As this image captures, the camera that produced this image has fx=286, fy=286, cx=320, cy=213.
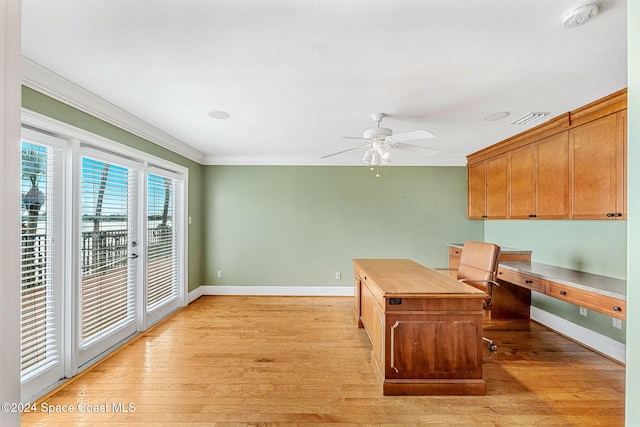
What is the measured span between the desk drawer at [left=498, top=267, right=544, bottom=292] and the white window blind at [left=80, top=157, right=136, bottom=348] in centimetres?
426

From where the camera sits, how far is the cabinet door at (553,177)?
295 cm

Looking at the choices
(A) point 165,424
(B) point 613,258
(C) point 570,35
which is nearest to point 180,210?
(A) point 165,424

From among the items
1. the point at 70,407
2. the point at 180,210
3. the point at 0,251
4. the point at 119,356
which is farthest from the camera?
the point at 180,210

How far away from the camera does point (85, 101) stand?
2.38 m

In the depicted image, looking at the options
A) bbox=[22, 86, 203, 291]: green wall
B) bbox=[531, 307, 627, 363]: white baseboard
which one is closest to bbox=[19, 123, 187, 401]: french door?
bbox=[22, 86, 203, 291]: green wall

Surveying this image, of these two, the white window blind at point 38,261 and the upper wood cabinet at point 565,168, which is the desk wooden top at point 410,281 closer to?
the upper wood cabinet at point 565,168

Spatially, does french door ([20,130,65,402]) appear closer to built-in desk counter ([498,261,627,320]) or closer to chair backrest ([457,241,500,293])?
chair backrest ([457,241,500,293])

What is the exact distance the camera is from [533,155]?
11.1 feet

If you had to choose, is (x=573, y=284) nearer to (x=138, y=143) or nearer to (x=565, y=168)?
(x=565, y=168)

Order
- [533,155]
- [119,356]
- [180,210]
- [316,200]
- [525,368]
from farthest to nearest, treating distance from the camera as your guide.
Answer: [316,200] < [180,210] < [533,155] < [119,356] < [525,368]

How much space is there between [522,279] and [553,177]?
3.79 ft

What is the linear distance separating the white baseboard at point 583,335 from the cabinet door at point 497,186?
131 cm

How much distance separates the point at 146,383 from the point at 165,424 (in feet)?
1.83

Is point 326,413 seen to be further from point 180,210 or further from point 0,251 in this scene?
point 180,210
